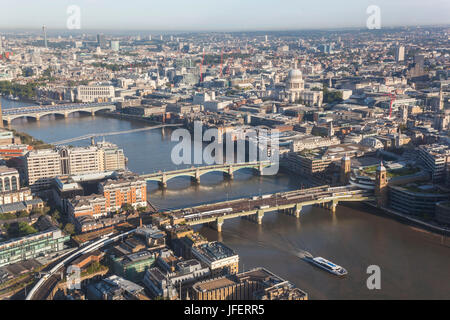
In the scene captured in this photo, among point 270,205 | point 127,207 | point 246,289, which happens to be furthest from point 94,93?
point 246,289

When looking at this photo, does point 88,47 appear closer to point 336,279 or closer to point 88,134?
point 88,134

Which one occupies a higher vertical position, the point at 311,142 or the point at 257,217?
the point at 311,142

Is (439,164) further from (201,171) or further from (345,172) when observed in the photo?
(201,171)

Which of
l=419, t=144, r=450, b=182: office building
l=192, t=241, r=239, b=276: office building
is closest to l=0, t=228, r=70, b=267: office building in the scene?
l=192, t=241, r=239, b=276: office building

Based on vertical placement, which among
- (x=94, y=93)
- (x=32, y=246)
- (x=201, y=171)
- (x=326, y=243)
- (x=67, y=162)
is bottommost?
(x=326, y=243)

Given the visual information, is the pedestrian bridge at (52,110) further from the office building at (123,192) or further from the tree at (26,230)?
the tree at (26,230)

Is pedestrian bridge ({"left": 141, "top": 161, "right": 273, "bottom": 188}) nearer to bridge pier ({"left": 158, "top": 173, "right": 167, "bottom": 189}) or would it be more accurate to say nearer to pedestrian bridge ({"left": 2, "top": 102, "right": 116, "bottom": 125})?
bridge pier ({"left": 158, "top": 173, "right": 167, "bottom": 189})

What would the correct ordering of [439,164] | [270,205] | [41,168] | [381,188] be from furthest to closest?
1. [41,168]
2. [439,164]
3. [381,188]
4. [270,205]

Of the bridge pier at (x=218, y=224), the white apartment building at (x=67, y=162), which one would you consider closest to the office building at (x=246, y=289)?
the bridge pier at (x=218, y=224)
